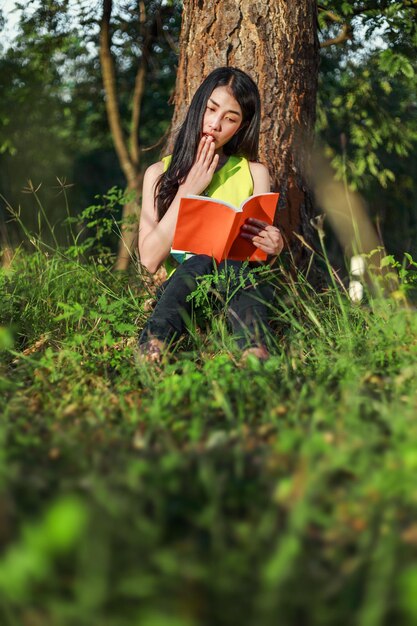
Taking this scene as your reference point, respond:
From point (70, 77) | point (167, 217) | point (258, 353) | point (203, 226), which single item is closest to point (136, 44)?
point (70, 77)

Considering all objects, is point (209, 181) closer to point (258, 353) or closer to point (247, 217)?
point (247, 217)

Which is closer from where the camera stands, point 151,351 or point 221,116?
point 151,351

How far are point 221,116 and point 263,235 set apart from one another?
0.69m

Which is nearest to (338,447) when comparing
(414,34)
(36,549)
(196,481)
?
(196,481)

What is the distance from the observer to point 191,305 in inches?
143

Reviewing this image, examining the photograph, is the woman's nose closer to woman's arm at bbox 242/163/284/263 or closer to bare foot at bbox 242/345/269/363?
woman's arm at bbox 242/163/284/263

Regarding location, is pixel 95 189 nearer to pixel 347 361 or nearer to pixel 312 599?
pixel 347 361

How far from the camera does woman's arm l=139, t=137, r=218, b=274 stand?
383 centimetres

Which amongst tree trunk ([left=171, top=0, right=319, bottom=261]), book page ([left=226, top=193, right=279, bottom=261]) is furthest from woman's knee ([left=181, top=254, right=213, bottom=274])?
tree trunk ([left=171, top=0, right=319, bottom=261])

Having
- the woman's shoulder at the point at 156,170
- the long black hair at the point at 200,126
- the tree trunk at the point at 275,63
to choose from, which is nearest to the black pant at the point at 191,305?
the long black hair at the point at 200,126

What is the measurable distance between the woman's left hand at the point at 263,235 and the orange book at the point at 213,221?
0.04m

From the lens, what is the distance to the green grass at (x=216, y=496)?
1369 millimetres

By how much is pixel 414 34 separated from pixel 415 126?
408 centimetres

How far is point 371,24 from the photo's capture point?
21.9ft
